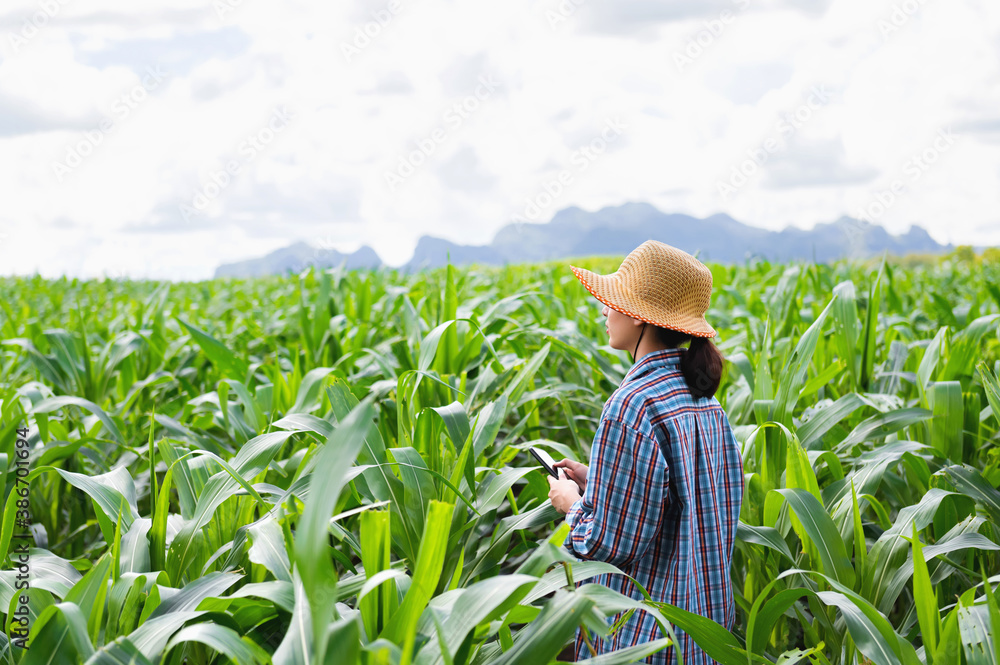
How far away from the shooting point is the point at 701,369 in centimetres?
132

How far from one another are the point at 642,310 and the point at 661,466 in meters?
0.30

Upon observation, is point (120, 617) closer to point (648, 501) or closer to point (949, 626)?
point (648, 501)

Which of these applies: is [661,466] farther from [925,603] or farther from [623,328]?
[925,603]

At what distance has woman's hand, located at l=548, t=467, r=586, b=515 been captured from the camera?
1.40 metres

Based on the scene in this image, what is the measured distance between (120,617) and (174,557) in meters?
0.21

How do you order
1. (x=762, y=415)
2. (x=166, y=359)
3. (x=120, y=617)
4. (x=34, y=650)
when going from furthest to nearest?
1. (x=166, y=359)
2. (x=762, y=415)
3. (x=120, y=617)
4. (x=34, y=650)

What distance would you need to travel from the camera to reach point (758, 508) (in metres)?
1.69

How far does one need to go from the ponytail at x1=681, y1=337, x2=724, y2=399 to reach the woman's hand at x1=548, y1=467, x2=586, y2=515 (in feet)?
1.04

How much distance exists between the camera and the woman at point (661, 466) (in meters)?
1.24

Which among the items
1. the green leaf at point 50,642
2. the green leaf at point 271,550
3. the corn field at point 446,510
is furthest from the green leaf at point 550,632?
the green leaf at point 50,642

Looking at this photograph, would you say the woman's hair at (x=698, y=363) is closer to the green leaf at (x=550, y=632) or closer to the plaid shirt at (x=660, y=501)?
the plaid shirt at (x=660, y=501)

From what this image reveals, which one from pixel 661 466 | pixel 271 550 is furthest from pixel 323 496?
pixel 661 466

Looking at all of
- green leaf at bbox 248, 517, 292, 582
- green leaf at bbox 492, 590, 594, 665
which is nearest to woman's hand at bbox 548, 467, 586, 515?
green leaf at bbox 492, 590, 594, 665

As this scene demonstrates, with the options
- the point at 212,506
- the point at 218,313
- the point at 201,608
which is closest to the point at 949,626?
the point at 201,608
